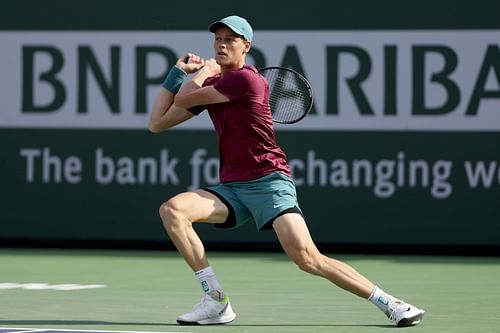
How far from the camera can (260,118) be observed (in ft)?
24.5

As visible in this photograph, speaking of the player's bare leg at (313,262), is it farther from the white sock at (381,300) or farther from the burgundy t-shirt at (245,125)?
the burgundy t-shirt at (245,125)

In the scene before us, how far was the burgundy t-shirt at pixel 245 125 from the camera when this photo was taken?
24.3 ft

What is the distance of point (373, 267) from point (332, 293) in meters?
2.30

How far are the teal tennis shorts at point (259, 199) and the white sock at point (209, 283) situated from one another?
27 centimetres

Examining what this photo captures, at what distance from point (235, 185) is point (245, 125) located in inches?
12.9

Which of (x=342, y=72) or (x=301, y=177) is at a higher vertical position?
(x=342, y=72)

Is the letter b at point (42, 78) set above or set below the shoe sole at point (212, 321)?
above

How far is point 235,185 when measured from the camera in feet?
24.7

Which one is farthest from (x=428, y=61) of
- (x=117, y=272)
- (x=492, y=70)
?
(x=117, y=272)

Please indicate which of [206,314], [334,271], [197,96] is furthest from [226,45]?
[206,314]

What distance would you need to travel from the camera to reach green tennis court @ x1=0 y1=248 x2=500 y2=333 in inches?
295

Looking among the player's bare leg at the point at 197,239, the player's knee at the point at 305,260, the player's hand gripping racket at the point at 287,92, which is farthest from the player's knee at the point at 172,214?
the player's hand gripping racket at the point at 287,92
